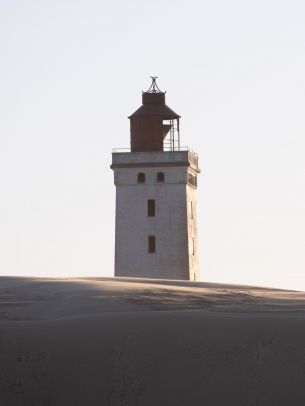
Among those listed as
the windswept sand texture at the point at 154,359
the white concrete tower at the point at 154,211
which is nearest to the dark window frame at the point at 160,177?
the white concrete tower at the point at 154,211

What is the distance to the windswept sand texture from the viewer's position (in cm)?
1380

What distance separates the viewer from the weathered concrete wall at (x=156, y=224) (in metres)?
59.8

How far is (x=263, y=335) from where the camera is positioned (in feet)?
46.9

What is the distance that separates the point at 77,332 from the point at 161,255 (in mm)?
45622

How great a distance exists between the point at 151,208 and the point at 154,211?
0.24 metres

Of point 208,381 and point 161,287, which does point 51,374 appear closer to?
point 208,381

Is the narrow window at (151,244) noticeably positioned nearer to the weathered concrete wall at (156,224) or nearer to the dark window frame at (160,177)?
the weathered concrete wall at (156,224)

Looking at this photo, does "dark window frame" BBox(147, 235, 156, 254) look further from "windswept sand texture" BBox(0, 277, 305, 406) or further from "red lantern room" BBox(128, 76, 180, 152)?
"windswept sand texture" BBox(0, 277, 305, 406)

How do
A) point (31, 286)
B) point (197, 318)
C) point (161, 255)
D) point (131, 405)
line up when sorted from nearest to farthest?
point (131, 405), point (197, 318), point (31, 286), point (161, 255)

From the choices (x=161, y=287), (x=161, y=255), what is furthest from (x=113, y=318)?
(x=161, y=255)

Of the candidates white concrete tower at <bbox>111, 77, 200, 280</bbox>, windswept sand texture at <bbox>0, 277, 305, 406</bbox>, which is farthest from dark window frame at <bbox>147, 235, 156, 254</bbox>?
windswept sand texture at <bbox>0, 277, 305, 406</bbox>

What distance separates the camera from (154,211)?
60.6 meters

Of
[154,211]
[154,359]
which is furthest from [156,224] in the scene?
[154,359]

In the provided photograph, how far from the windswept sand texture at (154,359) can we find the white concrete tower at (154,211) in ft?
145
